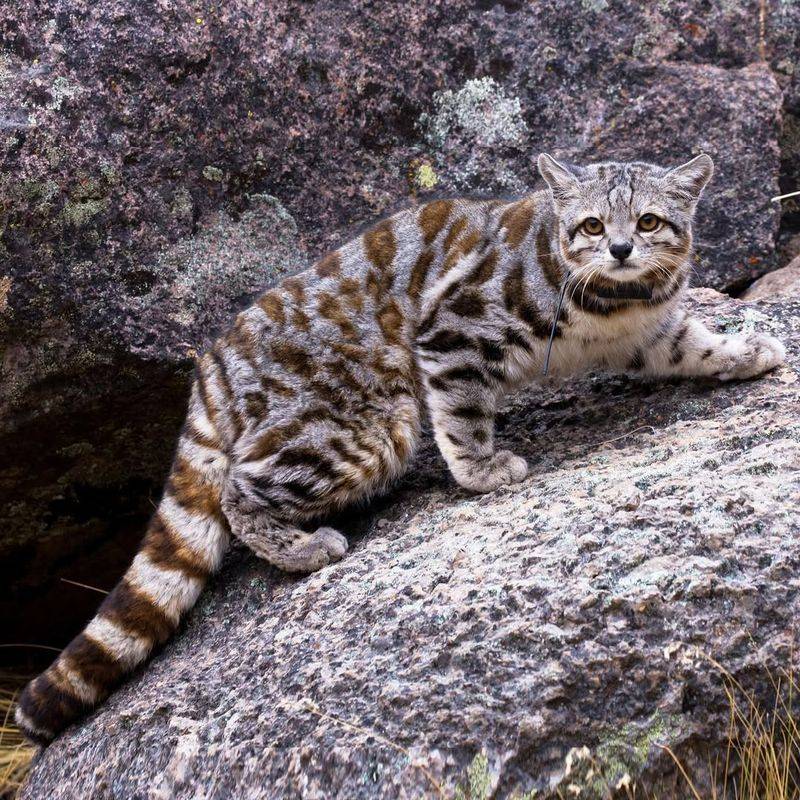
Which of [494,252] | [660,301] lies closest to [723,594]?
[660,301]

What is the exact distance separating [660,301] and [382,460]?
132cm

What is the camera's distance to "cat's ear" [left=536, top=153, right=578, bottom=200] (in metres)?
4.30

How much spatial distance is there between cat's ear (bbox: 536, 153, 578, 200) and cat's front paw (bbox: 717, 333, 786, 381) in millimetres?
949

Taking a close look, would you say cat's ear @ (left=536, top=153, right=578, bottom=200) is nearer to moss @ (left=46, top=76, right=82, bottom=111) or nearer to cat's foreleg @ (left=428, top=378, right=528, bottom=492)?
cat's foreleg @ (left=428, top=378, right=528, bottom=492)

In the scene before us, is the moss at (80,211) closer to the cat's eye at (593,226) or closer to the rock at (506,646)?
the rock at (506,646)

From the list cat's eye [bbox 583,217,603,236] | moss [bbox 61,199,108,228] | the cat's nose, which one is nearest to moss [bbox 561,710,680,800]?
the cat's nose

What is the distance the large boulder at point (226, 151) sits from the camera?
467cm

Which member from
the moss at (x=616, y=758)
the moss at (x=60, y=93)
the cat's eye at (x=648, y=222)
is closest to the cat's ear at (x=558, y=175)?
the cat's eye at (x=648, y=222)

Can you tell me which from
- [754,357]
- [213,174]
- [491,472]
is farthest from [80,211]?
[754,357]

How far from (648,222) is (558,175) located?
1.41 ft

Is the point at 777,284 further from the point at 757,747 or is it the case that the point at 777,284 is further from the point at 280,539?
the point at 757,747

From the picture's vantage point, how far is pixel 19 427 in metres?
4.73

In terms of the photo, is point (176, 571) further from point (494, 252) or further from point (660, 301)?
point (660, 301)

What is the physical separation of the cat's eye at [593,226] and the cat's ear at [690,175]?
0.35 meters
